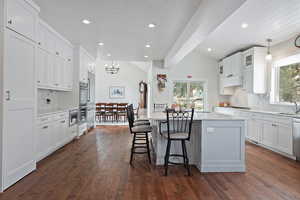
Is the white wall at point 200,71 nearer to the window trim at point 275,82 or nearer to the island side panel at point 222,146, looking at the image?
the window trim at point 275,82

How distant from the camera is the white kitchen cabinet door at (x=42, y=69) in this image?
11.9ft

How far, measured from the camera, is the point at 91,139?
5449mm

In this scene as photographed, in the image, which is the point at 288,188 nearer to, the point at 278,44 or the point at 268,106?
the point at 268,106

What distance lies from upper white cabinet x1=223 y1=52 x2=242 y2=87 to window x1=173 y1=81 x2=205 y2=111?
1.08 meters

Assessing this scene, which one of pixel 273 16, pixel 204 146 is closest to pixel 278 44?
pixel 273 16

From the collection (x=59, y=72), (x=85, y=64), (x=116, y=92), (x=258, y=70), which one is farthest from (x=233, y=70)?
(x=116, y=92)

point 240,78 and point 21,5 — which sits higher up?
point 21,5

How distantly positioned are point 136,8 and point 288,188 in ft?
11.4

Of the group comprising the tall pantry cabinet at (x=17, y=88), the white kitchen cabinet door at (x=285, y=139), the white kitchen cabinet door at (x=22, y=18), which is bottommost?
the white kitchen cabinet door at (x=285, y=139)

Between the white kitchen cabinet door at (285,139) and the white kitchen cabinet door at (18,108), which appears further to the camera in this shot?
the white kitchen cabinet door at (285,139)

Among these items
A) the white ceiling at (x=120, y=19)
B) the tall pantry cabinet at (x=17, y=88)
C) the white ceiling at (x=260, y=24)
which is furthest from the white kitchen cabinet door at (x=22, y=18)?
the white ceiling at (x=260, y=24)

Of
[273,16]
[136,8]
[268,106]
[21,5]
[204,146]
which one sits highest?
[273,16]

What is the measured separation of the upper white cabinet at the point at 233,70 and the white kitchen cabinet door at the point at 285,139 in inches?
90.0

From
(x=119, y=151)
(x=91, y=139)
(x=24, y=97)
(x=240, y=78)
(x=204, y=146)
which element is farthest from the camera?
(x=240, y=78)
